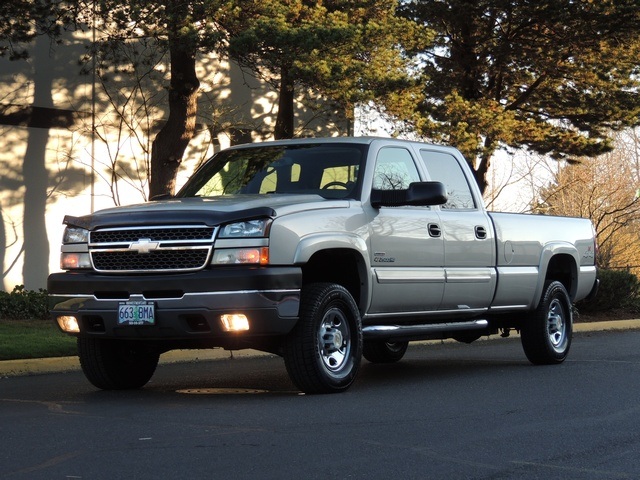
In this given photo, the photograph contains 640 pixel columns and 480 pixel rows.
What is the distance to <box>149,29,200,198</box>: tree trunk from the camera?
63.9 ft

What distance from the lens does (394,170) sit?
10492mm

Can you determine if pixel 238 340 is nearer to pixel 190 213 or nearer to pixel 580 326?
pixel 190 213

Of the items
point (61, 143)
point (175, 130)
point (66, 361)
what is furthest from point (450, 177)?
point (61, 143)

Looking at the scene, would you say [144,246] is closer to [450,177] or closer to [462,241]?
[462,241]

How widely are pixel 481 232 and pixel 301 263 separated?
9.56ft

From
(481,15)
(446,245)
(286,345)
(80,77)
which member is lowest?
(286,345)

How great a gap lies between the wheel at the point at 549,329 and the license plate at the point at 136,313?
5076 mm

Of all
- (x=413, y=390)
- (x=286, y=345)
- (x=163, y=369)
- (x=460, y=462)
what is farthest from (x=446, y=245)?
(x=460, y=462)

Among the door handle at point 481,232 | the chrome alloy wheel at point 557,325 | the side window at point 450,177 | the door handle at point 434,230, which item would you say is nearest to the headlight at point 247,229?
the door handle at point 434,230

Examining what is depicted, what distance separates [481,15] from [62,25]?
10.5 meters

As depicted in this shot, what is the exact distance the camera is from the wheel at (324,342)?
351 inches

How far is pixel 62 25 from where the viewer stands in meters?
20.4

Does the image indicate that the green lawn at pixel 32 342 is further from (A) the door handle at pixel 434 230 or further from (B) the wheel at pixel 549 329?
(B) the wheel at pixel 549 329

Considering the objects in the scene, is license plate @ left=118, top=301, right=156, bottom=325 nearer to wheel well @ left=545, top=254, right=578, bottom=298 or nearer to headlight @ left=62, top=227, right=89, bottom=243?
headlight @ left=62, top=227, right=89, bottom=243
